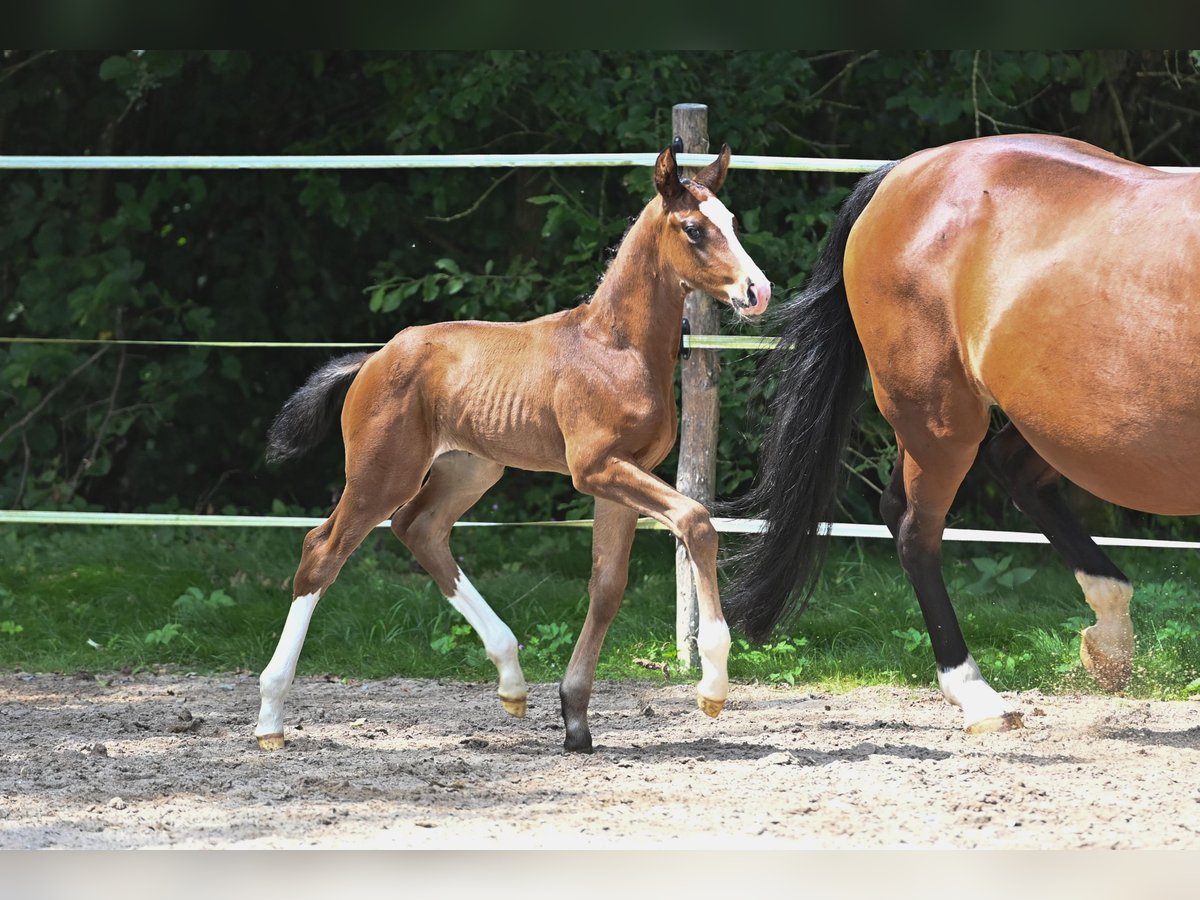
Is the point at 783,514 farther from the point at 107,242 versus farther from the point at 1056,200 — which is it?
the point at 107,242

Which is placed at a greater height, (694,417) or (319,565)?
(694,417)

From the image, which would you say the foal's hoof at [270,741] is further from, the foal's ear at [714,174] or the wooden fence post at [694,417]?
the foal's ear at [714,174]

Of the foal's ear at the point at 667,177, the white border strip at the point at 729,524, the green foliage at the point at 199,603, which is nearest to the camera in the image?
the foal's ear at the point at 667,177

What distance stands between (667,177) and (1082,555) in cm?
168

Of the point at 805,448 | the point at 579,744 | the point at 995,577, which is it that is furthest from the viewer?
the point at 995,577

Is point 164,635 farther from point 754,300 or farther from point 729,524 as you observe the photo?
point 754,300

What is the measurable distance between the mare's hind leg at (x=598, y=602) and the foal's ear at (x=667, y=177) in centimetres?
82

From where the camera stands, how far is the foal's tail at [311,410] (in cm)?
399

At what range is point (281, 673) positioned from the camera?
3.75m

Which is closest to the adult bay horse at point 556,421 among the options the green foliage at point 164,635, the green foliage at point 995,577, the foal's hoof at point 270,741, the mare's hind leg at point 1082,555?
the foal's hoof at point 270,741

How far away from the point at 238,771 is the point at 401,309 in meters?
3.92

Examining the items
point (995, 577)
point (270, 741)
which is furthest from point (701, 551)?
point (995, 577)
